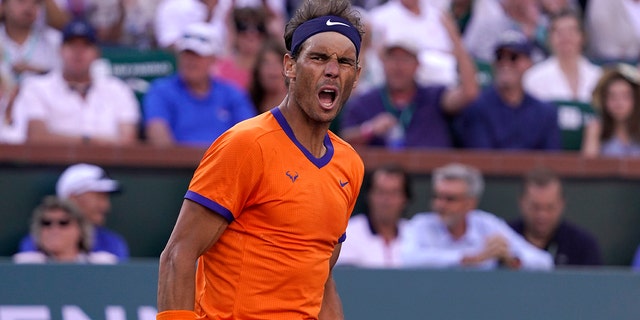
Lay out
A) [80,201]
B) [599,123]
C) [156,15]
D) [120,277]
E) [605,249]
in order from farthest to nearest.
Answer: [156,15], [599,123], [605,249], [80,201], [120,277]

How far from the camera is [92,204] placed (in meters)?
7.30

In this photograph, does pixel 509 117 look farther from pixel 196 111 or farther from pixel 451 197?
pixel 196 111

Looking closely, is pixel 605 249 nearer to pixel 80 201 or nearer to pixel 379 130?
pixel 379 130

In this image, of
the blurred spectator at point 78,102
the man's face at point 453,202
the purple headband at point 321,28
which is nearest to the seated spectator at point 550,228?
the man's face at point 453,202

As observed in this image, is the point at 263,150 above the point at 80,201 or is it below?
above

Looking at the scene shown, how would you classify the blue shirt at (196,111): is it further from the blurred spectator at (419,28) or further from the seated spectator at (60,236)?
the blurred spectator at (419,28)

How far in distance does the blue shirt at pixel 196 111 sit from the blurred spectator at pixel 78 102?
0.19 metres

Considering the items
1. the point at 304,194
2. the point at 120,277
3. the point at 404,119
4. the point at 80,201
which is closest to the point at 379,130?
the point at 404,119

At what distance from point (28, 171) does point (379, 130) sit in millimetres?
2350

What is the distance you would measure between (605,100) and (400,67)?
5.05 ft

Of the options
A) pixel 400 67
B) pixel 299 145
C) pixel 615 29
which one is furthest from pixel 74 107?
pixel 615 29

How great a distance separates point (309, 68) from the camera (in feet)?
11.6

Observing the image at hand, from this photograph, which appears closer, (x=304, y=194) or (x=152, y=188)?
(x=304, y=194)

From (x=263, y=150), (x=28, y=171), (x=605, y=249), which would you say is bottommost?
(x=605, y=249)
